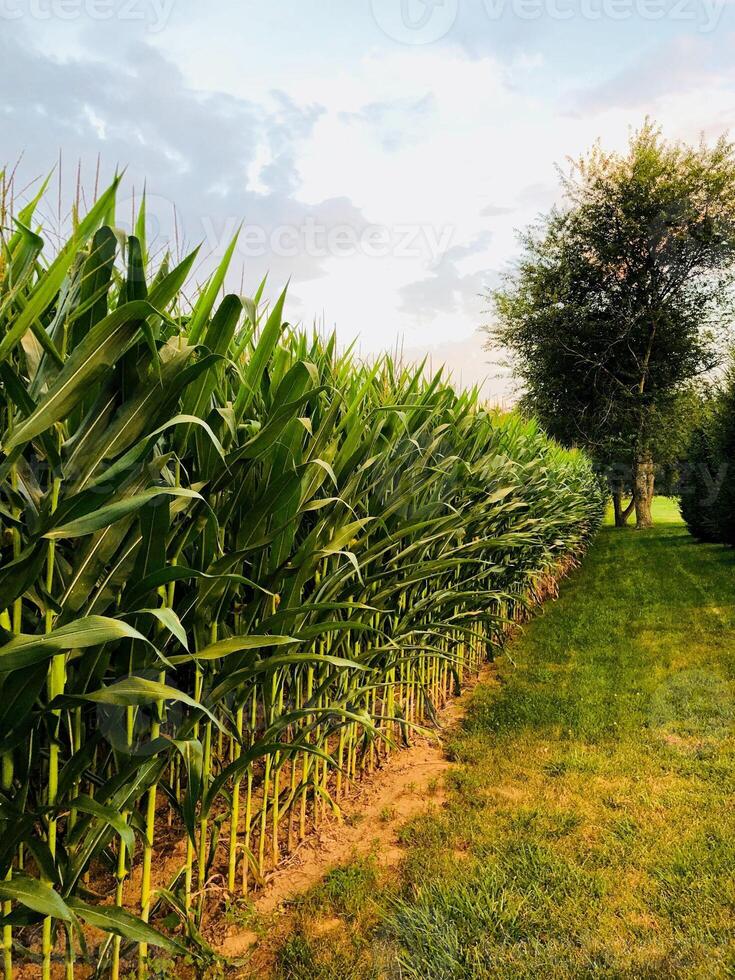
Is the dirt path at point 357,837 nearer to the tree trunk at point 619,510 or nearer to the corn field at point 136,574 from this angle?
the corn field at point 136,574

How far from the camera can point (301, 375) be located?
1750mm

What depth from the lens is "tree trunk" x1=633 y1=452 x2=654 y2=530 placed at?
21.4 m

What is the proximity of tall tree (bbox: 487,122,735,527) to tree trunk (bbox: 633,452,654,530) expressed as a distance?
4 cm

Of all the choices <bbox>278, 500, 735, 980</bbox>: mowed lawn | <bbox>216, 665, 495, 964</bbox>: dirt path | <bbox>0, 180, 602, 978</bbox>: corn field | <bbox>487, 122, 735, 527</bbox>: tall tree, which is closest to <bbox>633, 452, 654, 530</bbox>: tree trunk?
→ <bbox>487, 122, 735, 527</bbox>: tall tree

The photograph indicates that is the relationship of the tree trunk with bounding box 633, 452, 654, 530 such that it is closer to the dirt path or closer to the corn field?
the dirt path

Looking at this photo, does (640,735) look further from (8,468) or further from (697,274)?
(697,274)

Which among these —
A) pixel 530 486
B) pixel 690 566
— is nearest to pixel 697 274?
pixel 690 566

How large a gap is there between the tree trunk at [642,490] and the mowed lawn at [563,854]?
675 inches

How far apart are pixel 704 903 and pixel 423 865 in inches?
37.6

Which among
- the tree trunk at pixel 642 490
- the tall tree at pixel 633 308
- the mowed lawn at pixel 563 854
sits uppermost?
the tall tree at pixel 633 308

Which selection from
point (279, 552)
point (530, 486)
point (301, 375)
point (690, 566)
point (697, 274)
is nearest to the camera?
point (301, 375)

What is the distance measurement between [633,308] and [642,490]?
231 inches

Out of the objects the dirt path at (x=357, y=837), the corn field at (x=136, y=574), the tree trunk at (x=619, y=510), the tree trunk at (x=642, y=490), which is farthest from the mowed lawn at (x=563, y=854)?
the tree trunk at (x=619, y=510)

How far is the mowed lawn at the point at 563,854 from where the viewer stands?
204 centimetres
